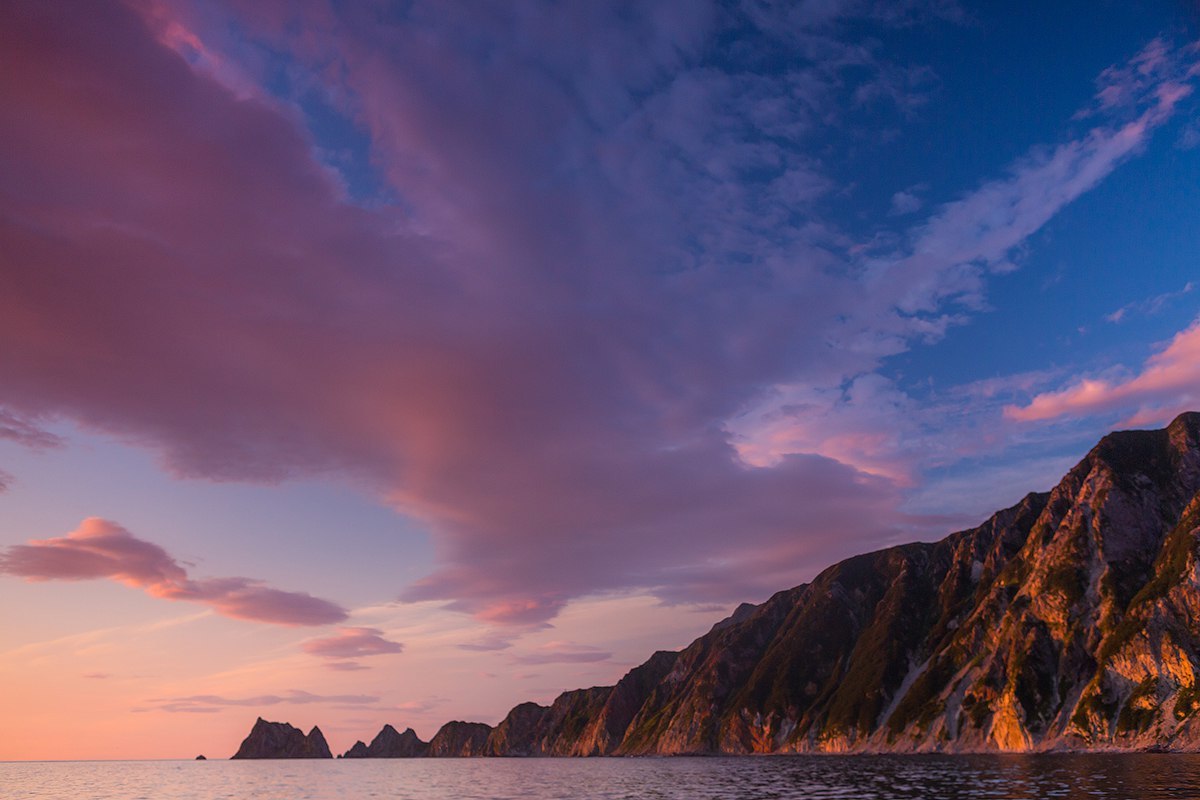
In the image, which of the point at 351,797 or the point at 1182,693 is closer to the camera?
the point at 351,797

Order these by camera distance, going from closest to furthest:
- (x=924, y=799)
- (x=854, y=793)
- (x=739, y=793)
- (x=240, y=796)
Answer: (x=924, y=799) < (x=854, y=793) < (x=739, y=793) < (x=240, y=796)

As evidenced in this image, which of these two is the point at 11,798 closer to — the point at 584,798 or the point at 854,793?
the point at 584,798

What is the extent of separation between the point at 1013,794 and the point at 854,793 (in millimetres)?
17177

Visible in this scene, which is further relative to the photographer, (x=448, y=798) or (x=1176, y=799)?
(x=448, y=798)

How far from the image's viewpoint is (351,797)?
373ft

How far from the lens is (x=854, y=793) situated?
83000 millimetres

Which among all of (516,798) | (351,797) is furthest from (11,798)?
(516,798)

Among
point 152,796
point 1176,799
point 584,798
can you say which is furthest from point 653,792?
point 152,796

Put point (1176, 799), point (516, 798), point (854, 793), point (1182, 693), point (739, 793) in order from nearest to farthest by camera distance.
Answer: point (1176, 799) → point (854, 793) → point (739, 793) → point (516, 798) → point (1182, 693)

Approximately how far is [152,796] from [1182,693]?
740 ft

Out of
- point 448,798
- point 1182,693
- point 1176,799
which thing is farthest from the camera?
point 1182,693

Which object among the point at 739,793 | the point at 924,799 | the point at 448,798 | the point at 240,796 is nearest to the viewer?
the point at 924,799

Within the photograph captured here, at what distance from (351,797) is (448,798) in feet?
49.0

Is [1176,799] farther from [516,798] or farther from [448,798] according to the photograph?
[448,798]
